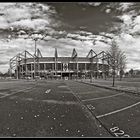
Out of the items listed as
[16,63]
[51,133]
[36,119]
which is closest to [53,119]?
[36,119]

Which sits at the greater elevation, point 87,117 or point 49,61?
point 49,61

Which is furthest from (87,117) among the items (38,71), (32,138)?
(38,71)

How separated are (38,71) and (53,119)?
11637 cm

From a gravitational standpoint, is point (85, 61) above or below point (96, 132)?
above

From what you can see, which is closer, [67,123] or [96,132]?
[96,132]

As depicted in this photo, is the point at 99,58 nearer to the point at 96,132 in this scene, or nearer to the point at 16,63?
the point at 16,63

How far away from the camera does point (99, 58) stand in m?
133

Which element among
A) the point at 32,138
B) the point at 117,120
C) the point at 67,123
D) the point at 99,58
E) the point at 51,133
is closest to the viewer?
the point at 32,138

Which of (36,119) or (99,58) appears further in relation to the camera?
(99,58)

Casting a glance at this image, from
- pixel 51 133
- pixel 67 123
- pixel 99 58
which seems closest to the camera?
pixel 51 133

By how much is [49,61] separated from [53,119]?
12329cm

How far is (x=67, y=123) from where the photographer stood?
251 inches

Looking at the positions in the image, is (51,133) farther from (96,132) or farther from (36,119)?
(36,119)

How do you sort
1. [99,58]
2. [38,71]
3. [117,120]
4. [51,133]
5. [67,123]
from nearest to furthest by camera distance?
[51,133] → [67,123] → [117,120] → [38,71] → [99,58]
